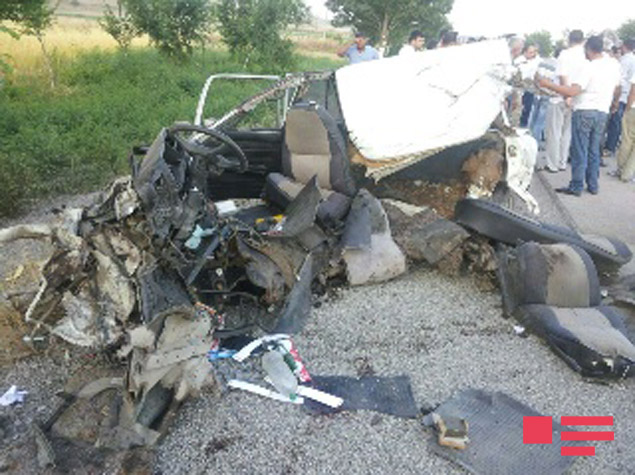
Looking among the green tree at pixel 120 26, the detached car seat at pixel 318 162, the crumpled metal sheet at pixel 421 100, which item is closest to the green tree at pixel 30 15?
the green tree at pixel 120 26

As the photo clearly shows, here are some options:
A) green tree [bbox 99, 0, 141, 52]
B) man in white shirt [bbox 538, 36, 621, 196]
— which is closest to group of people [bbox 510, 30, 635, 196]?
man in white shirt [bbox 538, 36, 621, 196]

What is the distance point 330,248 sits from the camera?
165 inches

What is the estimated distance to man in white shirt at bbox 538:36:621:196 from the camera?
22.5 feet

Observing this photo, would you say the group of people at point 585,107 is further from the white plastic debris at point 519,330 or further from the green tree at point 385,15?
the green tree at point 385,15

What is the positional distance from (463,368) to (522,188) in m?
2.30

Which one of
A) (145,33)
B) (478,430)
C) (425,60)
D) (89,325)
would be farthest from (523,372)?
(145,33)

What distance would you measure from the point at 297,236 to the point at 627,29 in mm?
38289

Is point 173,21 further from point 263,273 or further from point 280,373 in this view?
point 280,373

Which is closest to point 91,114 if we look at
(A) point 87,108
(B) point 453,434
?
(A) point 87,108

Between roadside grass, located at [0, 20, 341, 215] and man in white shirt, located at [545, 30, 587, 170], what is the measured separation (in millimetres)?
5599

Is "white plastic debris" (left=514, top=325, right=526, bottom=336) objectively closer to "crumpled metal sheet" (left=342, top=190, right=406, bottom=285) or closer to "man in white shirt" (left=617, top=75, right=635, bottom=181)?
"crumpled metal sheet" (left=342, top=190, right=406, bottom=285)

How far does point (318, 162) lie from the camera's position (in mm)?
4531

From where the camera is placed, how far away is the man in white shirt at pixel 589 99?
22.5 ft

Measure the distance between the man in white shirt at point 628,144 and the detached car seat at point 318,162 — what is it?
546 centimetres
